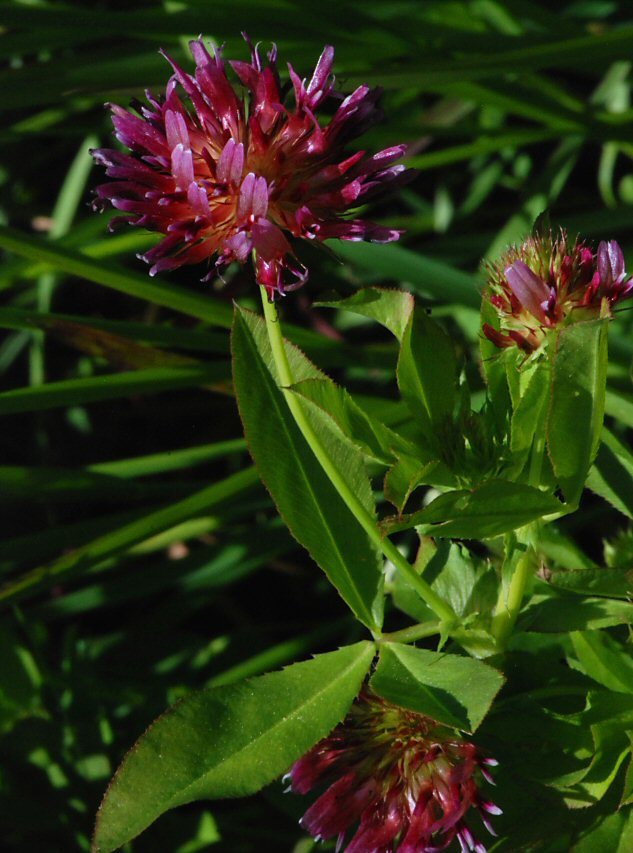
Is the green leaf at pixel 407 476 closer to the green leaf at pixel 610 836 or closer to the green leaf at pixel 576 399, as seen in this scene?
the green leaf at pixel 576 399

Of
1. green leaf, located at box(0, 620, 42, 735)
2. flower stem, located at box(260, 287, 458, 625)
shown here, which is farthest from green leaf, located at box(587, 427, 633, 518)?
green leaf, located at box(0, 620, 42, 735)

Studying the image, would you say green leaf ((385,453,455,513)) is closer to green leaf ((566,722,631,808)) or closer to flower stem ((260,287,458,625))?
flower stem ((260,287,458,625))

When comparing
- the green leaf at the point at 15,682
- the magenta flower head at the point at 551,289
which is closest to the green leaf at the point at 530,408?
the magenta flower head at the point at 551,289

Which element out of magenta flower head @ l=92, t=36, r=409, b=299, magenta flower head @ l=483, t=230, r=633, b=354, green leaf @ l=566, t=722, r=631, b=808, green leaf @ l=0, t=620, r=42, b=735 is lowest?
green leaf @ l=0, t=620, r=42, b=735

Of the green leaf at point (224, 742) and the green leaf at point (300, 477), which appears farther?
the green leaf at point (300, 477)

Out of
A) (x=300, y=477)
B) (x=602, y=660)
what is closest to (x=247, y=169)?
(x=300, y=477)

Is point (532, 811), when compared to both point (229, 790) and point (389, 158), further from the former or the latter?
point (389, 158)

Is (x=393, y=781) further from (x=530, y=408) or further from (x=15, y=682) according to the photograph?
(x=15, y=682)

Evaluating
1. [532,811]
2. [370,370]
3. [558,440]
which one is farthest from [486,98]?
[532,811]
